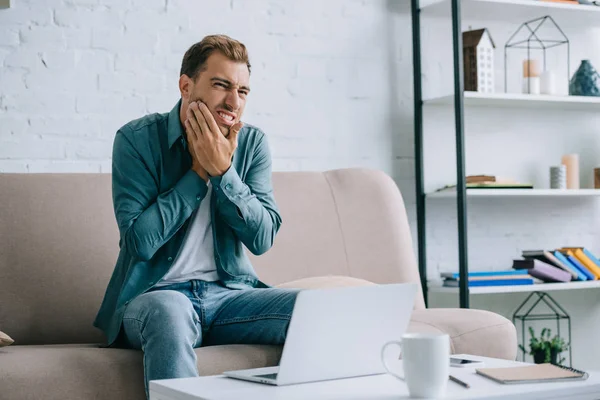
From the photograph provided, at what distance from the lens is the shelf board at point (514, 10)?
3.42 metres

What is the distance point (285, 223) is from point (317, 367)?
4.30 feet

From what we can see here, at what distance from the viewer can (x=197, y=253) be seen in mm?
2184

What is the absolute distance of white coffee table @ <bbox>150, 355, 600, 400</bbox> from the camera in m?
1.29

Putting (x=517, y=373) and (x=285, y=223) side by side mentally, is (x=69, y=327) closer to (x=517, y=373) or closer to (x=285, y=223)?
(x=285, y=223)

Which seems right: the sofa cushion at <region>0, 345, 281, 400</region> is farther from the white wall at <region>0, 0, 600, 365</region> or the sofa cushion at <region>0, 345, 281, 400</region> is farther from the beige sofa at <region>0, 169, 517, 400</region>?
the white wall at <region>0, 0, 600, 365</region>

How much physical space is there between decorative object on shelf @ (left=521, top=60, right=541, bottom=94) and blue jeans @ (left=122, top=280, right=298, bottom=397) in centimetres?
188

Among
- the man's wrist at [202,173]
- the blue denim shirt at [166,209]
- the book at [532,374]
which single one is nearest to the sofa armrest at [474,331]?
the blue denim shirt at [166,209]

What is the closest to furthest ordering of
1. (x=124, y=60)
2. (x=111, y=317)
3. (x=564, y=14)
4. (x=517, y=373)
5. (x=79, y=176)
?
(x=517, y=373) < (x=111, y=317) < (x=79, y=176) < (x=124, y=60) < (x=564, y=14)

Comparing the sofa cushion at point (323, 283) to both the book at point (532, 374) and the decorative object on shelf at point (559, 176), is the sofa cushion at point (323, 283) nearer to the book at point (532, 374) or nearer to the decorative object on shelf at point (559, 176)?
the book at point (532, 374)

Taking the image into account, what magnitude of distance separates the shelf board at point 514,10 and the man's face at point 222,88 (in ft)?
4.78

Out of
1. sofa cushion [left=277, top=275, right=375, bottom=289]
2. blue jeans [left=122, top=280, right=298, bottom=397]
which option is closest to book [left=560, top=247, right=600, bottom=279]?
sofa cushion [left=277, top=275, right=375, bottom=289]

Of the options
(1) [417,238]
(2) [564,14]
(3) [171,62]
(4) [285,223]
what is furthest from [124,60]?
(2) [564,14]

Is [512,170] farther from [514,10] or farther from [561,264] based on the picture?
[514,10]

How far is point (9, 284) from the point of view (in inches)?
93.1
